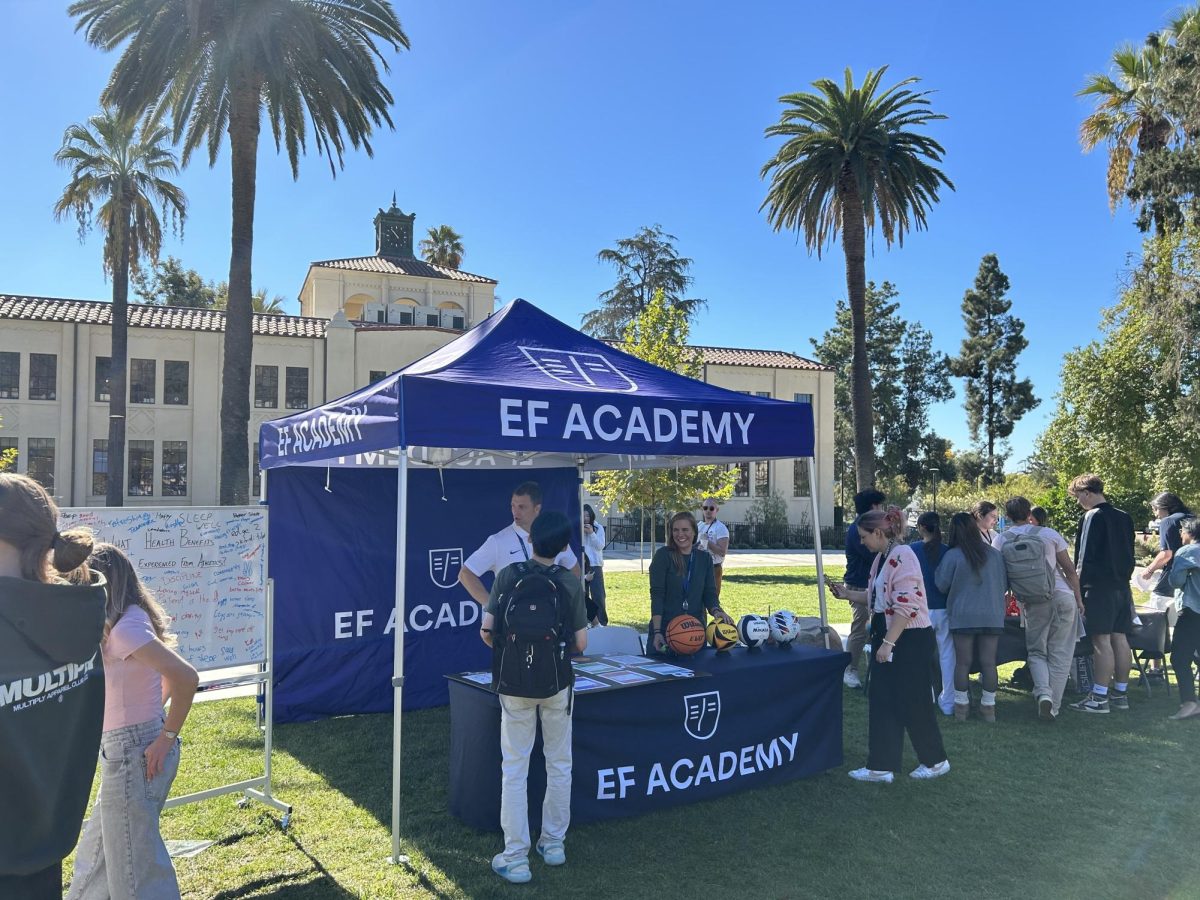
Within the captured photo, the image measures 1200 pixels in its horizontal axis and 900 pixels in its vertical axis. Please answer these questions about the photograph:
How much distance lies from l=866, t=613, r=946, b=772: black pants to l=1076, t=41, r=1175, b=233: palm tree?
25800 mm

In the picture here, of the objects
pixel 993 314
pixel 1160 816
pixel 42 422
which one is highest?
pixel 993 314

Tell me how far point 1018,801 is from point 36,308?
118 ft

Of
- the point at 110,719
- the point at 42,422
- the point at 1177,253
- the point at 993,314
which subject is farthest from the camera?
the point at 993,314

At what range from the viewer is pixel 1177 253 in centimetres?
2419

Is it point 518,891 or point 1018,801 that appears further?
point 1018,801

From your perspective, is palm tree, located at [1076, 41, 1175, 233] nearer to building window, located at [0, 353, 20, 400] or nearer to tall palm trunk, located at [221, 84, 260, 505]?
tall palm trunk, located at [221, 84, 260, 505]

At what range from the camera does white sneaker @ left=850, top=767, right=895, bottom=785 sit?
224 inches

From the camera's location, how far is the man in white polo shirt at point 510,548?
5164 mm

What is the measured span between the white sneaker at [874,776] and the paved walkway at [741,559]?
17.3 metres

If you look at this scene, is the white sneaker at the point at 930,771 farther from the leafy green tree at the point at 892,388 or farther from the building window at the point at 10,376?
the leafy green tree at the point at 892,388

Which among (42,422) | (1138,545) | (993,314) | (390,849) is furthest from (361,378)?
(993,314)

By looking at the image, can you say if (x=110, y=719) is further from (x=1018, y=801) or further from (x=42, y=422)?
(x=42, y=422)

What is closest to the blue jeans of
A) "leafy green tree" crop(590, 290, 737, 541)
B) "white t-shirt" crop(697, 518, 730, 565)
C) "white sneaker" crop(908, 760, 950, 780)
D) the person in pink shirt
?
the person in pink shirt

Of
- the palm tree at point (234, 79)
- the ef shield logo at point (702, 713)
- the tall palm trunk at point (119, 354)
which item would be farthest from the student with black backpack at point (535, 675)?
the tall palm trunk at point (119, 354)
